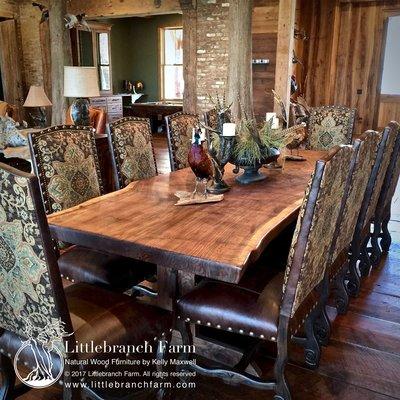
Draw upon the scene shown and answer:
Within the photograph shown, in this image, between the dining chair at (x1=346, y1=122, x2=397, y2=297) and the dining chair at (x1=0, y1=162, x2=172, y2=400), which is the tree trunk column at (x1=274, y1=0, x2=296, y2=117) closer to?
the dining chair at (x1=346, y1=122, x2=397, y2=297)

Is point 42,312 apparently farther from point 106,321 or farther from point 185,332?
point 185,332

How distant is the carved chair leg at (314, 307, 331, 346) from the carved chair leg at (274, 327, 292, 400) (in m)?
0.62

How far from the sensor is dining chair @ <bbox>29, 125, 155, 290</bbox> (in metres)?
2.06

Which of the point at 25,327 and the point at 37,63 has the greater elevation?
the point at 37,63

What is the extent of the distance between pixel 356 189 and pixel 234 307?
84cm

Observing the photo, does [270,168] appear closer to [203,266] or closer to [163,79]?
[203,266]

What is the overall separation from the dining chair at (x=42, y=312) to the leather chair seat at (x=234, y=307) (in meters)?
0.12

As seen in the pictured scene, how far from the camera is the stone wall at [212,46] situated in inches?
289

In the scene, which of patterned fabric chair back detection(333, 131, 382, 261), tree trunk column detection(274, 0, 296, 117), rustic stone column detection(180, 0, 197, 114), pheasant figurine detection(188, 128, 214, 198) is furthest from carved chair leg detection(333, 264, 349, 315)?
rustic stone column detection(180, 0, 197, 114)

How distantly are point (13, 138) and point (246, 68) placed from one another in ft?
11.1

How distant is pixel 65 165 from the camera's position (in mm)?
2283

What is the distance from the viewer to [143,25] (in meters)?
12.0

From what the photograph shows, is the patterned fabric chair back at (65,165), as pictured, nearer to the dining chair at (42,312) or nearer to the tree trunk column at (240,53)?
the dining chair at (42,312)

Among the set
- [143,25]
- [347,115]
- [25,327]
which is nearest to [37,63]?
[143,25]
